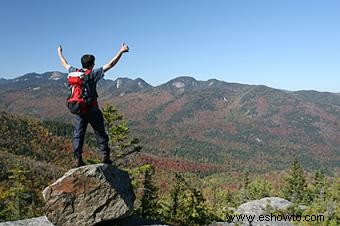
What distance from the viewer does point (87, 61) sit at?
12094 millimetres

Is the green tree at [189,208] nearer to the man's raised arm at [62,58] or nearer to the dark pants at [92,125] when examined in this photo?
the dark pants at [92,125]

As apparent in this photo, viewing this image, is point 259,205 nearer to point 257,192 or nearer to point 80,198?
point 80,198

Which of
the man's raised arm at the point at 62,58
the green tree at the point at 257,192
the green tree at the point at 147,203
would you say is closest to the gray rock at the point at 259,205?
the green tree at the point at 147,203

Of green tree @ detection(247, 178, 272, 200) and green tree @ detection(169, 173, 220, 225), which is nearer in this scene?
green tree @ detection(169, 173, 220, 225)

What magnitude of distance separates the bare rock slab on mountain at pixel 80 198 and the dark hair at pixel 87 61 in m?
3.29

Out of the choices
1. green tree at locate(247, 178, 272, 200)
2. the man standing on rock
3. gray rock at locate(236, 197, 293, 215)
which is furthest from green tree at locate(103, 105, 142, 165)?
green tree at locate(247, 178, 272, 200)

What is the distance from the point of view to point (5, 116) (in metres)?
179

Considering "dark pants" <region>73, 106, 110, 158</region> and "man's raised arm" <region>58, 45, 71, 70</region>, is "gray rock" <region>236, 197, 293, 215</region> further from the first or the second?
"man's raised arm" <region>58, 45, 71, 70</region>

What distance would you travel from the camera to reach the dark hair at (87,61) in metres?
12.1

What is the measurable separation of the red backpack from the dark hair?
30 cm

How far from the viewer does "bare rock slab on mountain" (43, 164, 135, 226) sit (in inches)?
502

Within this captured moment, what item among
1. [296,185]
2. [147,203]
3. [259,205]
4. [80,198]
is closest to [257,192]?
[296,185]

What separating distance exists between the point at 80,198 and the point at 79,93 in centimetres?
345

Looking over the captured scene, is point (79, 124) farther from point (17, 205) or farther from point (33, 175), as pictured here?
point (33, 175)
